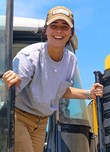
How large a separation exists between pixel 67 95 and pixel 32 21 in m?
0.89

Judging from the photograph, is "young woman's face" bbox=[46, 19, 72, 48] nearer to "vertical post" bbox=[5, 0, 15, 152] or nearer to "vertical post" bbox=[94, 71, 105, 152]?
"vertical post" bbox=[5, 0, 15, 152]

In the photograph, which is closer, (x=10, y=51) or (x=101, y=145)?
(x=10, y=51)

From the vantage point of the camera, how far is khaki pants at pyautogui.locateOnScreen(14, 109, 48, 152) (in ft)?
9.00

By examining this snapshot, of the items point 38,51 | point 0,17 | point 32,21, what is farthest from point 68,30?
point 32,21

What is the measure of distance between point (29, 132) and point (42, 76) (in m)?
0.39

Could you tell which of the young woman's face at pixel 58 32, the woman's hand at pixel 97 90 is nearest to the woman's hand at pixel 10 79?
the young woman's face at pixel 58 32

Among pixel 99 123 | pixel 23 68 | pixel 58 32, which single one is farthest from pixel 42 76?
pixel 99 123

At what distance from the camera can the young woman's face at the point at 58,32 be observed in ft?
9.05

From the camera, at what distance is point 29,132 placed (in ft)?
9.64

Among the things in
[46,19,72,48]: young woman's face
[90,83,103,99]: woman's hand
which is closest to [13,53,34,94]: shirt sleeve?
[46,19,72,48]: young woman's face

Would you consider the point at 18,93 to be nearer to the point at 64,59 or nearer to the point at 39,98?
the point at 39,98

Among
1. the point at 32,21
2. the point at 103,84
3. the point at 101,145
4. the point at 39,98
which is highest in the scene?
the point at 32,21

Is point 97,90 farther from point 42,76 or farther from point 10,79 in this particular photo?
point 10,79

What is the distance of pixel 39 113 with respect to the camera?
2.88 meters
